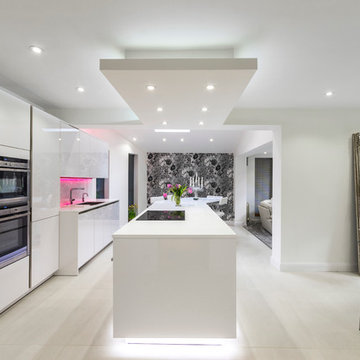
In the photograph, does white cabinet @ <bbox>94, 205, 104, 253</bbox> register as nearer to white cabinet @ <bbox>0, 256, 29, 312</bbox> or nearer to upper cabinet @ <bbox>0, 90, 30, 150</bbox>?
white cabinet @ <bbox>0, 256, 29, 312</bbox>

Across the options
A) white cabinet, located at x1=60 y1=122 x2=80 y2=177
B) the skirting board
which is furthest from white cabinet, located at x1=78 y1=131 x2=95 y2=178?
the skirting board

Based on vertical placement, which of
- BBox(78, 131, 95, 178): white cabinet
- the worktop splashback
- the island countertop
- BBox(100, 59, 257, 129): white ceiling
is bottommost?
the island countertop

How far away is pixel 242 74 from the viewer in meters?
1.78

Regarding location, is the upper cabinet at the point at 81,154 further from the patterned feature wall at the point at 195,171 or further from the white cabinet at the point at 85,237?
Answer: the patterned feature wall at the point at 195,171

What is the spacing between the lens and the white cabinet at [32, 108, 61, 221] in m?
Answer: 2.78

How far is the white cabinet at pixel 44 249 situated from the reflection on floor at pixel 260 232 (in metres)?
3.93

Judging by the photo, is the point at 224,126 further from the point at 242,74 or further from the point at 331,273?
the point at 331,273

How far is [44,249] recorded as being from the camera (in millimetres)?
2975

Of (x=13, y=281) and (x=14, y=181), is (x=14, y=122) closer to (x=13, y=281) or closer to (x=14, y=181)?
(x=14, y=181)

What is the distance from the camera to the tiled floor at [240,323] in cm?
185

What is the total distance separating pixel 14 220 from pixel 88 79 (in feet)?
5.50

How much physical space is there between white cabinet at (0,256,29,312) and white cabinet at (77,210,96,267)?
2.67ft

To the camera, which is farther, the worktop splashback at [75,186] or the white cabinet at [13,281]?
the worktop splashback at [75,186]

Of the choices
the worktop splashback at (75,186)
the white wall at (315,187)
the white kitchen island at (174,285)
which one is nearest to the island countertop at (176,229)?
the white kitchen island at (174,285)
